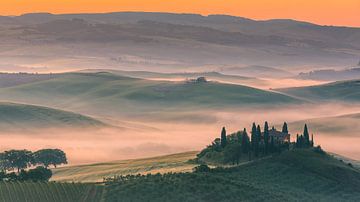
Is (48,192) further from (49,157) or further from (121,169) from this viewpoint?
(49,157)

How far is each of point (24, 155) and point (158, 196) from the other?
246ft

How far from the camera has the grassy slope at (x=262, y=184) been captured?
395 ft

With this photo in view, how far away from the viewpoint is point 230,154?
Answer: 15225 cm

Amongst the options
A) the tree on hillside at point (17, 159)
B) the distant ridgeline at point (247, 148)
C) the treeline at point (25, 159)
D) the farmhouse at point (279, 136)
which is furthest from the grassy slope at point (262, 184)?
the tree on hillside at point (17, 159)

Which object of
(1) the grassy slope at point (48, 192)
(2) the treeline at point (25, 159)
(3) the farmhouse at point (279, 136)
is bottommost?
(1) the grassy slope at point (48, 192)

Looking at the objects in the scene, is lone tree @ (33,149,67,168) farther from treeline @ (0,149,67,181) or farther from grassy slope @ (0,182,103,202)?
grassy slope @ (0,182,103,202)

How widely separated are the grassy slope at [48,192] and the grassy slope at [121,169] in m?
21.1

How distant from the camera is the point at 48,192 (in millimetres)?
119312

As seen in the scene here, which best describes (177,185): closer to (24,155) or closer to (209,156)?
(209,156)

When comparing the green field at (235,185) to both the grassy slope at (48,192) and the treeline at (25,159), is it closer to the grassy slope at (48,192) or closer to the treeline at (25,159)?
the grassy slope at (48,192)

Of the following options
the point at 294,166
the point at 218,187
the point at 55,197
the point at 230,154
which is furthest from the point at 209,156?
the point at 55,197

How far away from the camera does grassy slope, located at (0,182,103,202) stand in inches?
4599

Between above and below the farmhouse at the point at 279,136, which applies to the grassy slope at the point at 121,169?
below

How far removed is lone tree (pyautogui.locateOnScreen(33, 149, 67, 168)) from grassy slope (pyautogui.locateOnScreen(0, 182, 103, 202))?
2601 inches
